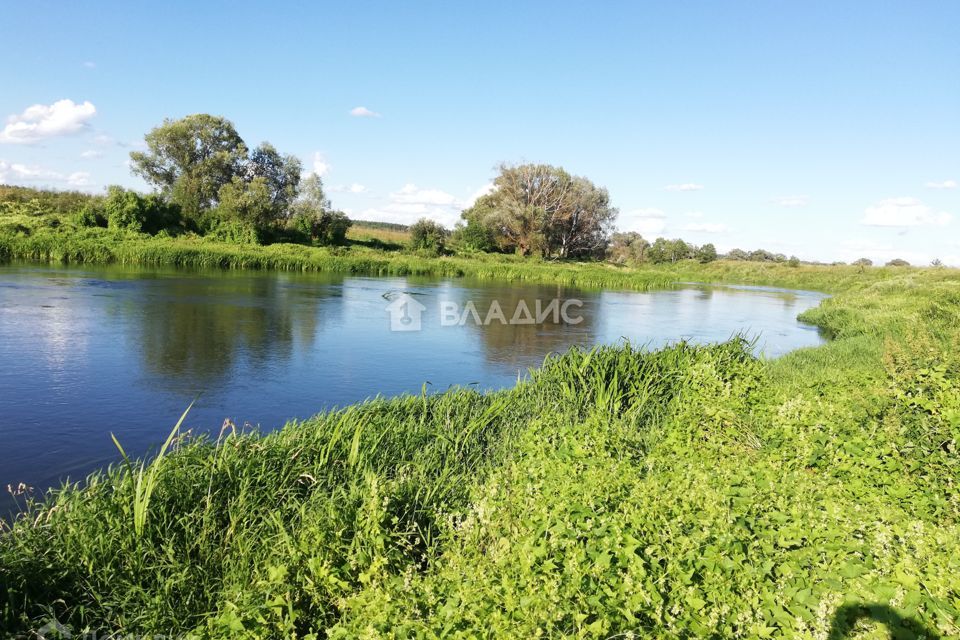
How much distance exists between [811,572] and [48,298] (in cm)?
1908

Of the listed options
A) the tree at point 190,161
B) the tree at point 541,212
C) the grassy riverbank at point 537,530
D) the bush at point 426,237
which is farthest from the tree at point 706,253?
the grassy riverbank at point 537,530

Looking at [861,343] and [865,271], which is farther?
[865,271]

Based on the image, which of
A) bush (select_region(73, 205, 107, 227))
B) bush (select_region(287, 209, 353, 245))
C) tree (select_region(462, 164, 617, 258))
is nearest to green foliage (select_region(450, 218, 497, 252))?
tree (select_region(462, 164, 617, 258))

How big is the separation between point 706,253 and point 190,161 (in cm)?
5668

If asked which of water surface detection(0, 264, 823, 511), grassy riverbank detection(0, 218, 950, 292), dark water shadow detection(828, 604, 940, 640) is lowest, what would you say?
water surface detection(0, 264, 823, 511)

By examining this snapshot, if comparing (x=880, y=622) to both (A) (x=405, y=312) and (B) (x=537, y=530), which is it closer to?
(B) (x=537, y=530)

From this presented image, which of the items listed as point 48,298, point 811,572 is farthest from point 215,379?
point 48,298

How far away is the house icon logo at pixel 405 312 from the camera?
16.8m

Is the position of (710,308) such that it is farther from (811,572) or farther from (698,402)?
(811,572)

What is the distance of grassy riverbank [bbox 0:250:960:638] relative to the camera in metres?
2.85

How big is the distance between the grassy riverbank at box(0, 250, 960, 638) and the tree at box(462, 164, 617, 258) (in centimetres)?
4804

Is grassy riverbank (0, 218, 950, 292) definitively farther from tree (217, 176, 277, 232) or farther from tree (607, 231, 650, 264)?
tree (607, 231, 650, 264)

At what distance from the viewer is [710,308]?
28.0m

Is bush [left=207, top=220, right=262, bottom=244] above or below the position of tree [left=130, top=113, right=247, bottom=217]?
below
